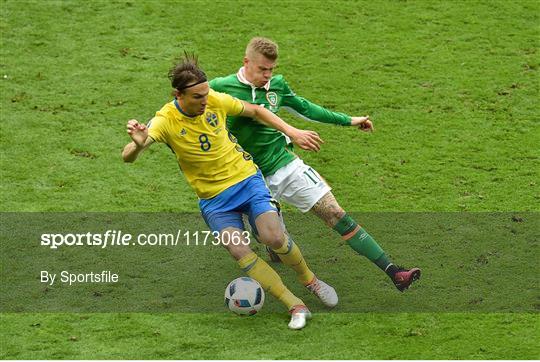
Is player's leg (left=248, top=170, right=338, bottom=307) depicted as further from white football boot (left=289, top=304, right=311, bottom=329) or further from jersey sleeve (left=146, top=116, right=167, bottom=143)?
jersey sleeve (left=146, top=116, right=167, bottom=143)

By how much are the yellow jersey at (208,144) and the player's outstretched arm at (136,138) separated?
32cm

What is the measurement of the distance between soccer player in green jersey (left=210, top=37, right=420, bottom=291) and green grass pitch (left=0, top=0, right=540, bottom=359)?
393mm

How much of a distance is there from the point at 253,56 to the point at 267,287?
1.88 metres

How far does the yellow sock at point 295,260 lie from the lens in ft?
31.6

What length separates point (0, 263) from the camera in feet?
34.9

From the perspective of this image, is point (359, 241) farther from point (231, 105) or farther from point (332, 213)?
point (231, 105)

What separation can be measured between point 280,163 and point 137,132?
5.33 feet

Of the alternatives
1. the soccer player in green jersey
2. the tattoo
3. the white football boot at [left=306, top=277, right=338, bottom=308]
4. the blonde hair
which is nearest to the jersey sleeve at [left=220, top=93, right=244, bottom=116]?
the soccer player in green jersey

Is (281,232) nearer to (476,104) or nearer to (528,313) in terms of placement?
(528,313)

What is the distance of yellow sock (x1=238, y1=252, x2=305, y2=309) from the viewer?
9.45 meters

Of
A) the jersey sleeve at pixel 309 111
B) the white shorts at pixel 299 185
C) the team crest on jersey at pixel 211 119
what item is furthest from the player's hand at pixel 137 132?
the jersey sleeve at pixel 309 111

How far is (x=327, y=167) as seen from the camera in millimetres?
12375

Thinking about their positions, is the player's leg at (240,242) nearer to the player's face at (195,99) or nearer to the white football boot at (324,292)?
the white football boot at (324,292)

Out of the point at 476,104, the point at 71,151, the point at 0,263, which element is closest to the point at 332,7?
the point at 476,104
